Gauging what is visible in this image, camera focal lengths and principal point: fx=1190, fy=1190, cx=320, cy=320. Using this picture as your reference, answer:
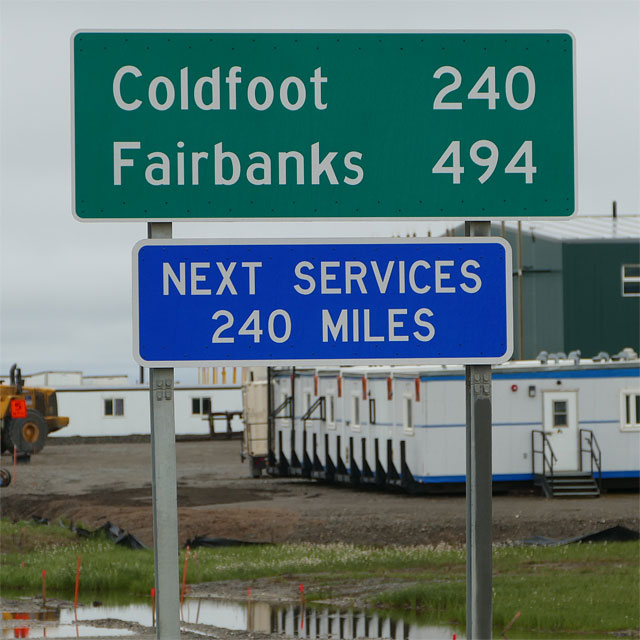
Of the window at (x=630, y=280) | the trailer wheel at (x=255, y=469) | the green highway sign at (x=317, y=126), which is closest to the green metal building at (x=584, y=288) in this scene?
the window at (x=630, y=280)

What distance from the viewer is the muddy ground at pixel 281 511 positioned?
25.3 meters

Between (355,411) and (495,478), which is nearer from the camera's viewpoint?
(495,478)

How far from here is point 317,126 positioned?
6.16 meters

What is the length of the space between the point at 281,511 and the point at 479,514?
24.0 metres

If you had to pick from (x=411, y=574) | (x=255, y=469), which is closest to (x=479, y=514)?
(x=411, y=574)

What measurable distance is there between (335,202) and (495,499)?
26118mm

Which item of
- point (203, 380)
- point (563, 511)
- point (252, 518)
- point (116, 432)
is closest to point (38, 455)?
point (116, 432)

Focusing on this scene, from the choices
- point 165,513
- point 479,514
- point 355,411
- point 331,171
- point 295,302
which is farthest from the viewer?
point 355,411

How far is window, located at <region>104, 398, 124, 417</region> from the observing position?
67.6 m

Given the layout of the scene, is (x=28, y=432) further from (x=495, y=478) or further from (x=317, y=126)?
(x=317, y=126)

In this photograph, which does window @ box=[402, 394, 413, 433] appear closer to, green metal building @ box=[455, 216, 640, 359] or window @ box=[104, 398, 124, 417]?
green metal building @ box=[455, 216, 640, 359]

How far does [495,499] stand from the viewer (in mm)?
31297

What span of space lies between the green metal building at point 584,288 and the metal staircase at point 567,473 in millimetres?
17340

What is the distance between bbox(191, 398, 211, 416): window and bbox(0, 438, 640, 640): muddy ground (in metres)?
23.8
